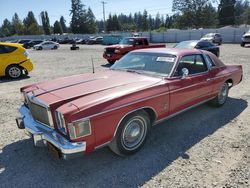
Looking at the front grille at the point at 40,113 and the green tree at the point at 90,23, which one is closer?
the front grille at the point at 40,113

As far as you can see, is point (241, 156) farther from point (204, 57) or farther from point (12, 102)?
point (12, 102)

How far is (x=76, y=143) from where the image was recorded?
A: 2.86 m

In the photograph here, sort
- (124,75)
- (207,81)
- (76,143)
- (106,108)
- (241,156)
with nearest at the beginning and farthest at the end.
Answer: (76,143) → (106,108) → (241,156) → (124,75) → (207,81)

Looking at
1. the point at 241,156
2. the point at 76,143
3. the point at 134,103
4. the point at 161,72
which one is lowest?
the point at 241,156

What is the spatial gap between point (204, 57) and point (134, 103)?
2.53 meters

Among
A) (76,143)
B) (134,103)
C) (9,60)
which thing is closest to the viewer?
(76,143)

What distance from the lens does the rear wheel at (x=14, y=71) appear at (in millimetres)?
9812

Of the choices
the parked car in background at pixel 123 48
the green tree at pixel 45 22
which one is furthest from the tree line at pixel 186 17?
the parked car in background at pixel 123 48

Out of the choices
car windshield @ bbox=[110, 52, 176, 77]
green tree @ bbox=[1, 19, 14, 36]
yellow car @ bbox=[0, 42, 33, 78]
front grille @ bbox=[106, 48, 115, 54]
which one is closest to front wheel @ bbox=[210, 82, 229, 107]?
car windshield @ bbox=[110, 52, 176, 77]

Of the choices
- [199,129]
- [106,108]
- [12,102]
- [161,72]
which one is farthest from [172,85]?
[12,102]

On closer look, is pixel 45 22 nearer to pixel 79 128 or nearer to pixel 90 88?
pixel 90 88

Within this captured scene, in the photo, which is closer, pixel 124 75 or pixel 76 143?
pixel 76 143

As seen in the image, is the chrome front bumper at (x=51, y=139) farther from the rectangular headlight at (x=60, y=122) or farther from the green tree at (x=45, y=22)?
the green tree at (x=45, y=22)

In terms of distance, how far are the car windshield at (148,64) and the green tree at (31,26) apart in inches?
3587
